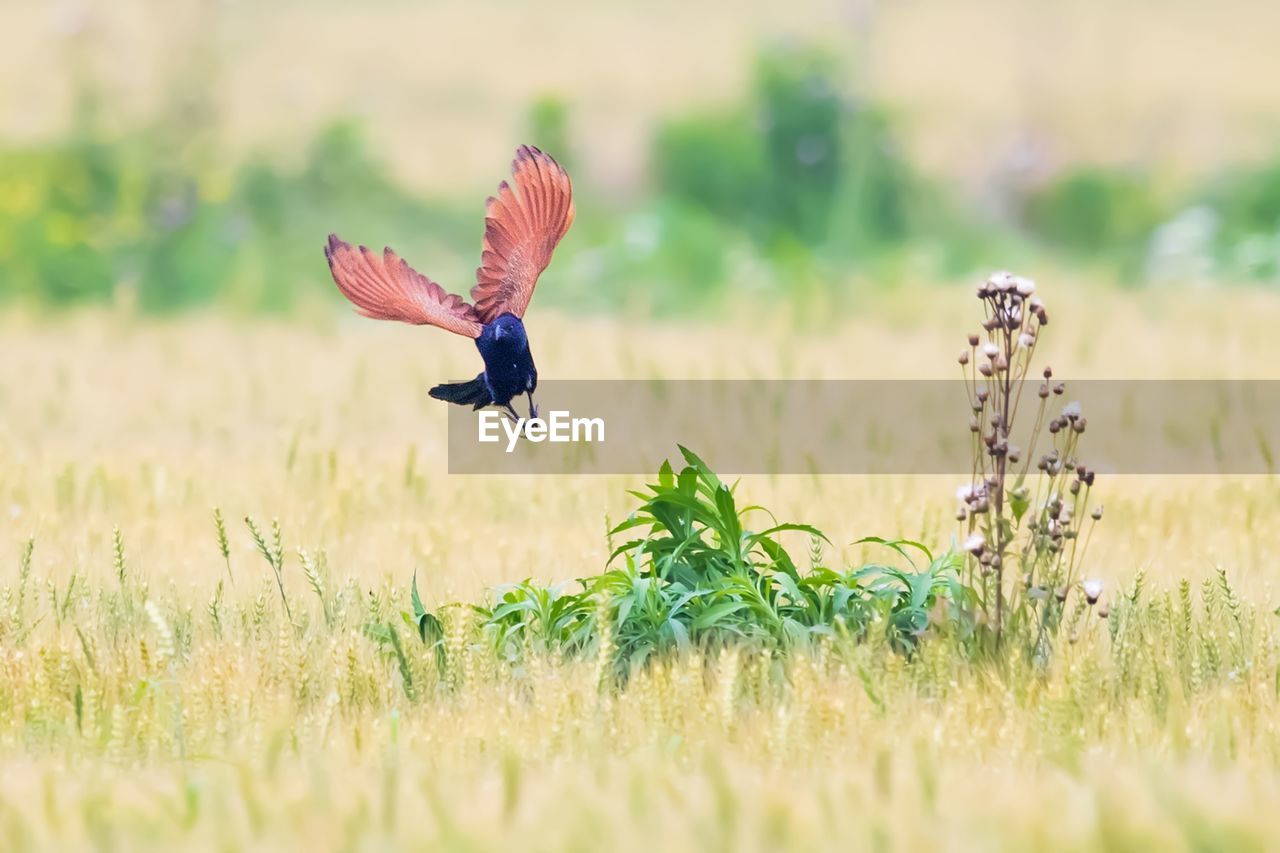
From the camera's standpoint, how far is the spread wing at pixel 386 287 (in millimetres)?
3705

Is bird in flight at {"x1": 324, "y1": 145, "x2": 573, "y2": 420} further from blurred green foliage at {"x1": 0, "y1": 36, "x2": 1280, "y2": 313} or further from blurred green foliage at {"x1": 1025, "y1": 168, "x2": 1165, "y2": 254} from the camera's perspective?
blurred green foliage at {"x1": 1025, "y1": 168, "x2": 1165, "y2": 254}

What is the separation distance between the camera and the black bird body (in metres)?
3.80

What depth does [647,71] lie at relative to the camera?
46.5ft

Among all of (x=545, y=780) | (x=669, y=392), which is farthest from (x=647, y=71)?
(x=545, y=780)

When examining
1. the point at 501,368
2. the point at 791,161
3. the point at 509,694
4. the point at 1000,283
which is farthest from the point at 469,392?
the point at 791,161

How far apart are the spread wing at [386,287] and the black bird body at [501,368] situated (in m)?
0.10

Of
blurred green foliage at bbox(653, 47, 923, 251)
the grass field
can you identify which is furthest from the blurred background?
the grass field

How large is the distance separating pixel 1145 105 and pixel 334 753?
1209 centimetres

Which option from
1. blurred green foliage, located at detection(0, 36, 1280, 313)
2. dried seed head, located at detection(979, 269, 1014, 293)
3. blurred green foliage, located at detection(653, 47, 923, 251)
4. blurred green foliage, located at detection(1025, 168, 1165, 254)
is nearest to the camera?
dried seed head, located at detection(979, 269, 1014, 293)

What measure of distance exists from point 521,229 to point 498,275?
0.11 meters

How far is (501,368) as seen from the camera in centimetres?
384

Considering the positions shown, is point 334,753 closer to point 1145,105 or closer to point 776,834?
point 776,834

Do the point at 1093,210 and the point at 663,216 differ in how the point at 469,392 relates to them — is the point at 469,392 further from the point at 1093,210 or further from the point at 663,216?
the point at 1093,210

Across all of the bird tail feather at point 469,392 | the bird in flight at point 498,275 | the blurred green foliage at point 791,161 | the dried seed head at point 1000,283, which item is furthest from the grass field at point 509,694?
the blurred green foliage at point 791,161
